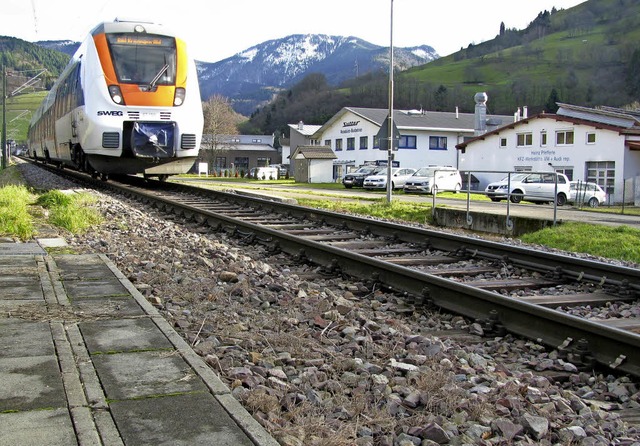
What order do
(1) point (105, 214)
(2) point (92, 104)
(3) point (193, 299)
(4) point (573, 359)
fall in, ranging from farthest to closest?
(2) point (92, 104) < (1) point (105, 214) < (3) point (193, 299) < (4) point (573, 359)

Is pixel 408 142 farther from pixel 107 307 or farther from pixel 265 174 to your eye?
pixel 107 307

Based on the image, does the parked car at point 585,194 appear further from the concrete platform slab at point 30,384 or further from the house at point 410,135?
the concrete platform slab at point 30,384

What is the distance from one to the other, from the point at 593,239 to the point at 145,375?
10.3 meters

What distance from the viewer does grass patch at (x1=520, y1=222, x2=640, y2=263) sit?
38.2 ft

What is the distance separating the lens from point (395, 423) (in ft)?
11.5

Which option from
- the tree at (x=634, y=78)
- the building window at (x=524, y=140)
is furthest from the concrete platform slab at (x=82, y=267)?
the tree at (x=634, y=78)

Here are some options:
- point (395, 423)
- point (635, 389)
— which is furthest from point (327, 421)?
point (635, 389)

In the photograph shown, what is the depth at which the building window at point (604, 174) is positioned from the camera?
41.7 m

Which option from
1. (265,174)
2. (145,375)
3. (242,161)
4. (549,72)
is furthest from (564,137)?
(549,72)

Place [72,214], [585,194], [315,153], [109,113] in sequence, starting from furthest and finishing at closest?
[315,153] → [585,194] → [109,113] → [72,214]

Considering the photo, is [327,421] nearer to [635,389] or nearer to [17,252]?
[635,389]

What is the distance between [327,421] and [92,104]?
15.2m

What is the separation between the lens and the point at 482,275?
310 inches

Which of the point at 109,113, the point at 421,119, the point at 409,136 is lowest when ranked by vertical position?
the point at 109,113
